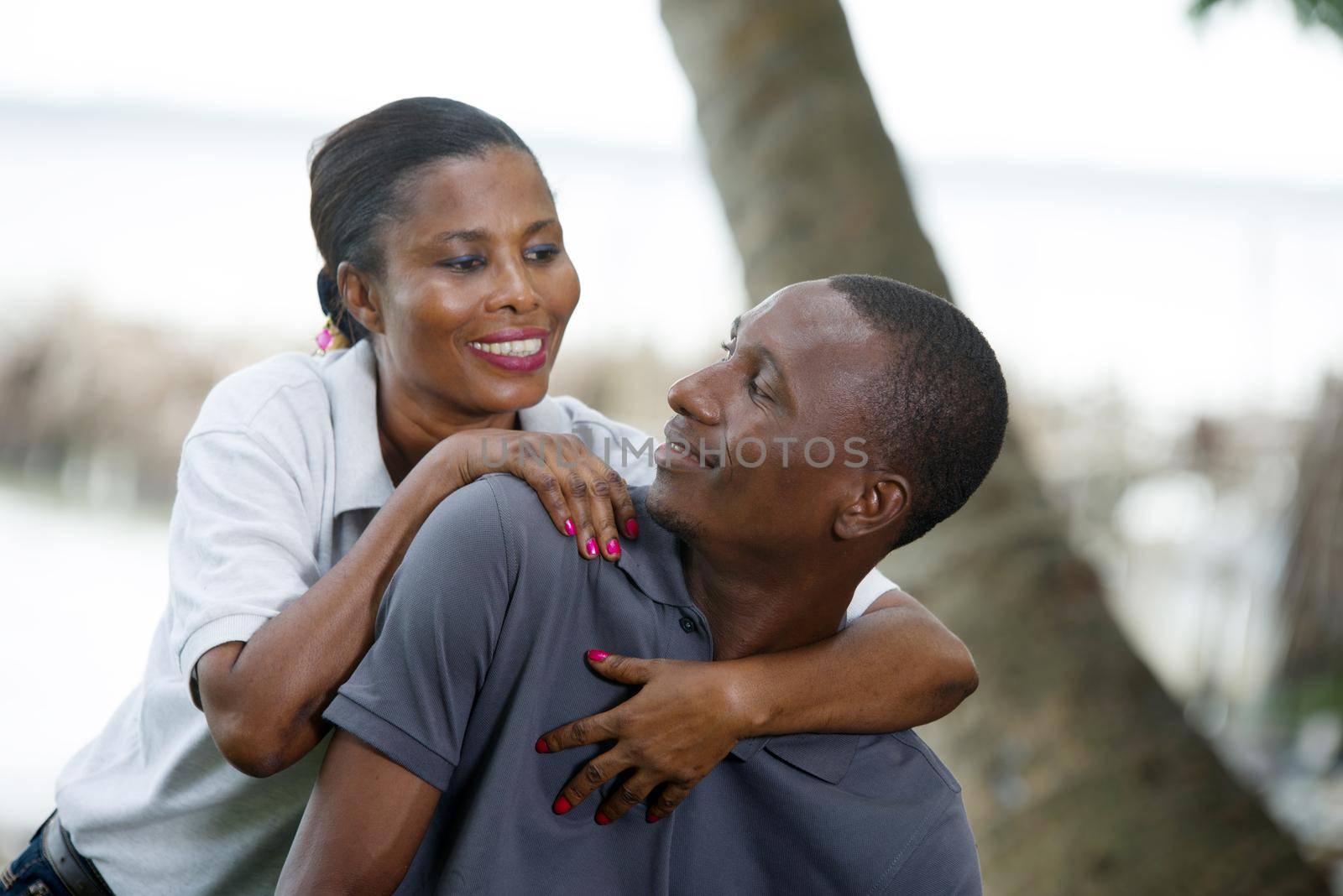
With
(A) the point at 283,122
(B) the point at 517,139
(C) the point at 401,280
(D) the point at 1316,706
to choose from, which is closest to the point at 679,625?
(C) the point at 401,280

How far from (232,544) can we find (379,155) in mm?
759

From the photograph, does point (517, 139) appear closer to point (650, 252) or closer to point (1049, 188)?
point (650, 252)

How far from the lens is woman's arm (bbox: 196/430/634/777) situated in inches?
69.7

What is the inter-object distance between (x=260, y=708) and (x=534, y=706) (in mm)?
390

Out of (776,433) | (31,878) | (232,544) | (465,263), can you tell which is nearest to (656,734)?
(776,433)

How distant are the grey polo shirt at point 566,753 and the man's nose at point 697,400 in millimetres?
220

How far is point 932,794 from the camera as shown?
188 cm

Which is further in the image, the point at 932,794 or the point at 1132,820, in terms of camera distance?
the point at 1132,820

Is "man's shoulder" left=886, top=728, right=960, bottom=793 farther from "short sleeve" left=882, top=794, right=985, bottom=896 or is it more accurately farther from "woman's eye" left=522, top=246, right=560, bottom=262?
"woman's eye" left=522, top=246, right=560, bottom=262

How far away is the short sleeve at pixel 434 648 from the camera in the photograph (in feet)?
5.33

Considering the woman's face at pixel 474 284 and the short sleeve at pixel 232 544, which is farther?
the woman's face at pixel 474 284

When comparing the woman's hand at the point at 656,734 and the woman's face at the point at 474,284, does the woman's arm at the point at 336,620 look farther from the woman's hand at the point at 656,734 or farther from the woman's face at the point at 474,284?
the woman's face at the point at 474,284

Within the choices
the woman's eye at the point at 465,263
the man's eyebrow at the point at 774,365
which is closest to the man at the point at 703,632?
the man's eyebrow at the point at 774,365

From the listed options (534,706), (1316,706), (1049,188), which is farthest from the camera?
(1049,188)
